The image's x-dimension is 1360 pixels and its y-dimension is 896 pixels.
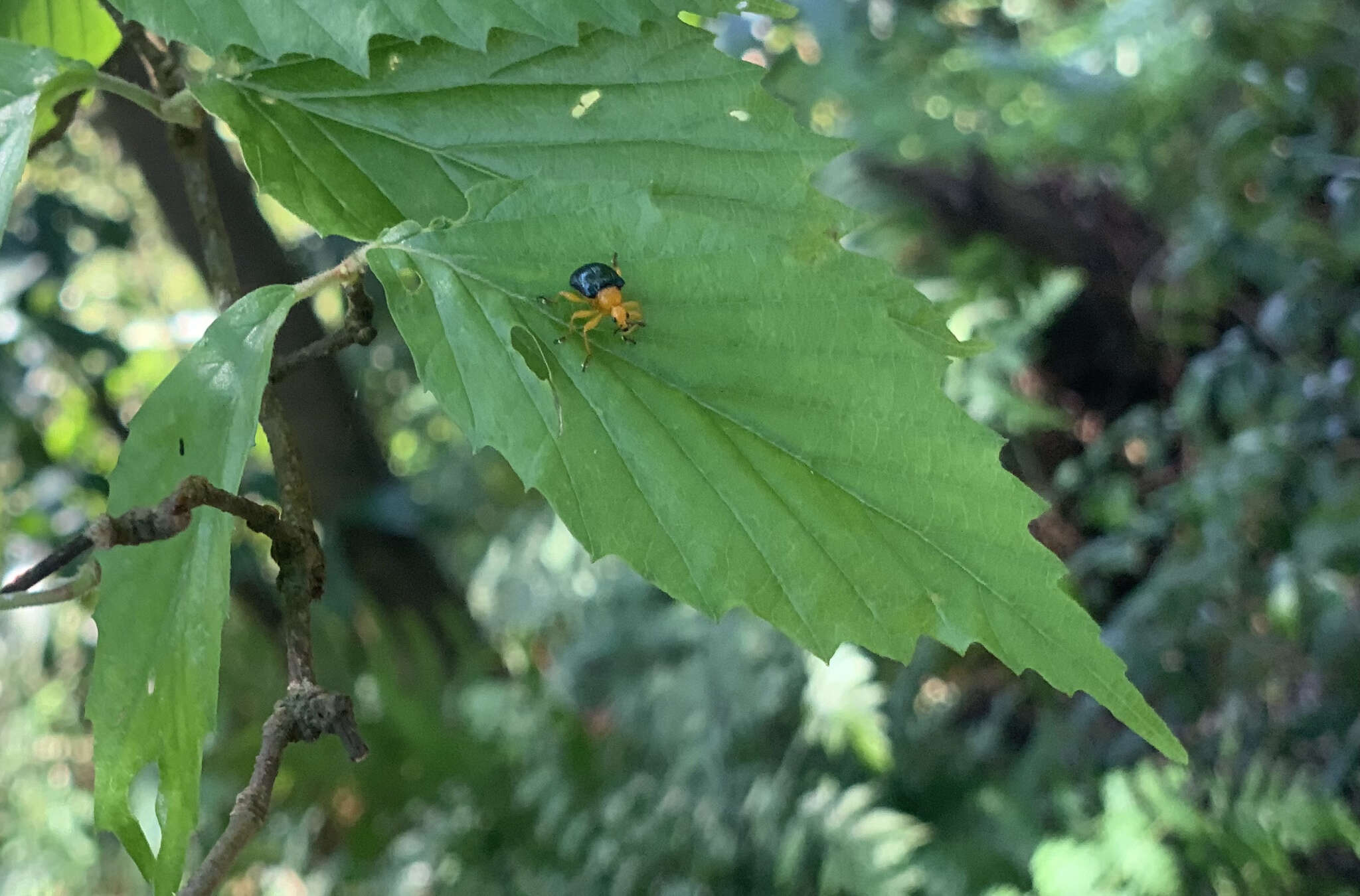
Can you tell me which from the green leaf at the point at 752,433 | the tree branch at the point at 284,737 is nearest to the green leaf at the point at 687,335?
the green leaf at the point at 752,433

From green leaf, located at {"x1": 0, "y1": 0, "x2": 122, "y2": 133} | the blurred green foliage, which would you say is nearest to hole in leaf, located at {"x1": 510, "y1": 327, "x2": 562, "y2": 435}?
green leaf, located at {"x1": 0, "y1": 0, "x2": 122, "y2": 133}

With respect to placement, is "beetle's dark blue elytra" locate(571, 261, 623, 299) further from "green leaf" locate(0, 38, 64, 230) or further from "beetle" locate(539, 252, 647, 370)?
"green leaf" locate(0, 38, 64, 230)

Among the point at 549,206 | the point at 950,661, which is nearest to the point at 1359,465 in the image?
the point at 950,661

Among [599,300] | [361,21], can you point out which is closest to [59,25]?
[361,21]

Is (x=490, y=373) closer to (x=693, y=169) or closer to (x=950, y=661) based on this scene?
(x=693, y=169)

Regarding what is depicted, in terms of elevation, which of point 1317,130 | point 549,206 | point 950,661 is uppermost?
point 549,206

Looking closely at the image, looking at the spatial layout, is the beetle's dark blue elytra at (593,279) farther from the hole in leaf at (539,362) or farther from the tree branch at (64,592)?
the tree branch at (64,592)
